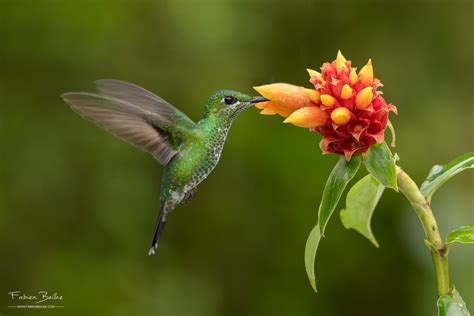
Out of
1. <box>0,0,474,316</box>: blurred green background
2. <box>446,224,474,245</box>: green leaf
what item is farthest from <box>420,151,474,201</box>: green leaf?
<box>0,0,474,316</box>: blurred green background

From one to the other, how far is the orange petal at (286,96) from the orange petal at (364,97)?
0.35ft

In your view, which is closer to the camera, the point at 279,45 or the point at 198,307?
the point at 198,307

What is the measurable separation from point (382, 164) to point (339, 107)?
0.16 metres

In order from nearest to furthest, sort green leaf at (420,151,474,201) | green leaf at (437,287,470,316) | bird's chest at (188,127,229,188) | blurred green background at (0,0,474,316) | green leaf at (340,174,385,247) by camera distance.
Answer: green leaf at (437,287,470,316)
green leaf at (420,151,474,201)
green leaf at (340,174,385,247)
bird's chest at (188,127,229,188)
blurred green background at (0,0,474,316)

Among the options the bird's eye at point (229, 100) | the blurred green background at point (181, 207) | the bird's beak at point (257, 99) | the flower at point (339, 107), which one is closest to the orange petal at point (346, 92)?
the flower at point (339, 107)

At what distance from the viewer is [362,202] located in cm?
186

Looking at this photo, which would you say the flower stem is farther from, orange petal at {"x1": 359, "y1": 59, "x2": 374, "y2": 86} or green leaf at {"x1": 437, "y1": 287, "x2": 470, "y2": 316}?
orange petal at {"x1": 359, "y1": 59, "x2": 374, "y2": 86}

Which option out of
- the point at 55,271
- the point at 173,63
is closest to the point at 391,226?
the point at 173,63

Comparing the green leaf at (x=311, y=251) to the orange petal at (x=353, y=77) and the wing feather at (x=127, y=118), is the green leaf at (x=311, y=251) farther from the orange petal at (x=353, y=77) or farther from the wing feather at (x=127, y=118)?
the wing feather at (x=127, y=118)

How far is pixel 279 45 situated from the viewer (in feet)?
12.8

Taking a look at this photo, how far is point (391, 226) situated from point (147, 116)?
6.41 ft

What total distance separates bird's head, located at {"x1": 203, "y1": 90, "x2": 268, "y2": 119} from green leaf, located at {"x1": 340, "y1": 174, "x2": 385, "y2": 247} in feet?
1.22

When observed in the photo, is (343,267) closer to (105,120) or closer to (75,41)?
(75,41)

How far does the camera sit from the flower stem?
1.50m
